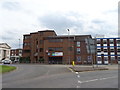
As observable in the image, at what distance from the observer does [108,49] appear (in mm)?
54500

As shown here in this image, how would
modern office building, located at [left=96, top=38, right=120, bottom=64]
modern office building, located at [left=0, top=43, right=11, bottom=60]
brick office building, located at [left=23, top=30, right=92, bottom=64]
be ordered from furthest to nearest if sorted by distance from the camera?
modern office building, located at [left=0, top=43, right=11, bottom=60], modern office building, located at [left=96, top=38, right=120, bottom=64], brick office building, located at [left=23, top=30, right=92, bottom=64]

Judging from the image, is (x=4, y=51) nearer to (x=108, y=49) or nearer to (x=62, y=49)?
(x=62, y=49)

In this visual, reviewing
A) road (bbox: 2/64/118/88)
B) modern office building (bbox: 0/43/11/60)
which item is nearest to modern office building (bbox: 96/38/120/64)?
road (bbox: 2/64/118/88)

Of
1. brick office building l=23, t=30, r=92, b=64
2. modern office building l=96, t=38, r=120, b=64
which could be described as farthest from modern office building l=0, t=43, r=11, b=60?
modern office building l=96, t=38, r=120, b=64

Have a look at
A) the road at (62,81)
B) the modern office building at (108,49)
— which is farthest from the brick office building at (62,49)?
the road at (62,81)

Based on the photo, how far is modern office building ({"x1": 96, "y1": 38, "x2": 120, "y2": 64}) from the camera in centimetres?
5288

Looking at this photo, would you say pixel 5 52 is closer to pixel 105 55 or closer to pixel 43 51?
pixel 43 51

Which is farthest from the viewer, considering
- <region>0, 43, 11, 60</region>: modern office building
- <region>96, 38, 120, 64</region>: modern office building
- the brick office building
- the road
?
<region>0, 43, 11, 60</region>: modern office building

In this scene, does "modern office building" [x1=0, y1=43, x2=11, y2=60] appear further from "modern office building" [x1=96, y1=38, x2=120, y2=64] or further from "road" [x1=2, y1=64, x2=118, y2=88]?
"road" [x1=2, y1=64, x2=118, y2=88]

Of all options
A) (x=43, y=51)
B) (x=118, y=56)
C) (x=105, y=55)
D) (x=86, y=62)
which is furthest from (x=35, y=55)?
(x=118, y=56)

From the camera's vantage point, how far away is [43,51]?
52.2 meters

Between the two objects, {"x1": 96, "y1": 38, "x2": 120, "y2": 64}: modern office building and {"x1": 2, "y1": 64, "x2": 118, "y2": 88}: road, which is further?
{"x1": 96, "y1": 38, "x2": 120, "y2": 64}: modern office building

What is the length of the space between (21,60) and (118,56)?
130ft

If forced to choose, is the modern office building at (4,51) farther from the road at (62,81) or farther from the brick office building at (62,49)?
the road at (62,81)
